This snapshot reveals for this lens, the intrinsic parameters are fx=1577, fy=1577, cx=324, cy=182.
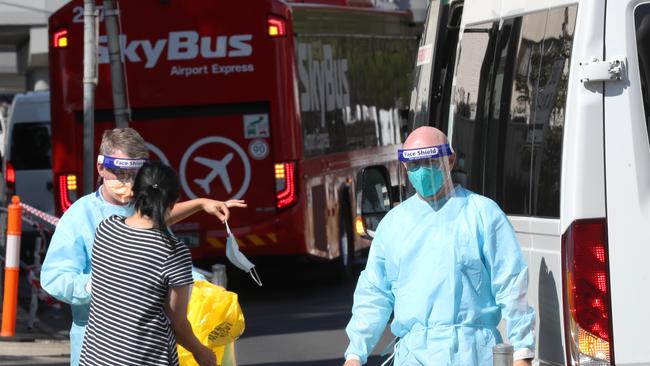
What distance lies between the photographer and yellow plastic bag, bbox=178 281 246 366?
650 cm

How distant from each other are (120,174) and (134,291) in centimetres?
80

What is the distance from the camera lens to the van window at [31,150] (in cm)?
2323

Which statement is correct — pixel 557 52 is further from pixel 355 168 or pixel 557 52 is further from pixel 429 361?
pixel 355 168

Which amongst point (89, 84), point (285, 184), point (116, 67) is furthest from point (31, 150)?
point (89, 84)

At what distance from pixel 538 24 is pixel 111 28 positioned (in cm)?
1014

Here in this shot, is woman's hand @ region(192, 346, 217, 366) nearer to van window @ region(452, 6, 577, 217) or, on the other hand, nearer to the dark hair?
the dark hair

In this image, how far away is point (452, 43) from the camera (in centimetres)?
845

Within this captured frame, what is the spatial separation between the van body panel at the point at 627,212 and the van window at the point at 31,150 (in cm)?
1860

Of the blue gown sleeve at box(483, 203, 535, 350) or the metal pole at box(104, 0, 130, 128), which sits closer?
the blue gown sleeve at box(483, 203, 535, 350)

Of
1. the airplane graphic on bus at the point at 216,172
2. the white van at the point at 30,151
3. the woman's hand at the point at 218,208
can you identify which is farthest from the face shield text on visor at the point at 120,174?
the white van at the point at 30,151

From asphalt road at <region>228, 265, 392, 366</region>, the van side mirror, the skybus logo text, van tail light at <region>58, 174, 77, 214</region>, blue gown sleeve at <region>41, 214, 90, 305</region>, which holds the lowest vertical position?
asphalt road at <region>228, 265, 392, 366</region>

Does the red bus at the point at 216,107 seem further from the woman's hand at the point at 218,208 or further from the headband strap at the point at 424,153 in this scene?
the headband strap at the point at 424,153

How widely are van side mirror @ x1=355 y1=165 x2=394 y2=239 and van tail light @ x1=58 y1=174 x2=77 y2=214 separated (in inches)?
371

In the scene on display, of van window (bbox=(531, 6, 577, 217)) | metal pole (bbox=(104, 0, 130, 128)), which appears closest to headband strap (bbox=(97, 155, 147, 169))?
van window (bbox=(531, 6, 577, 217))
